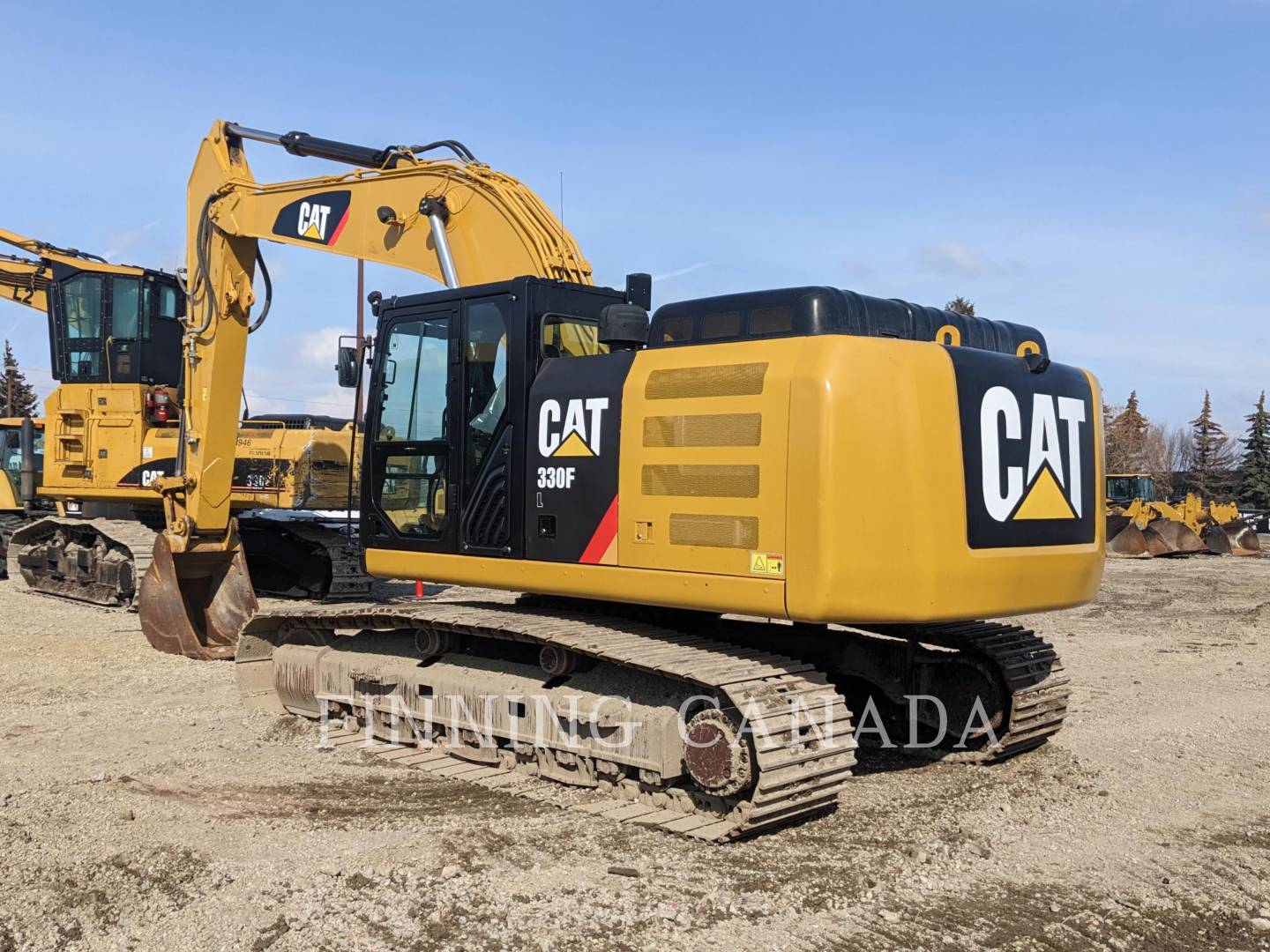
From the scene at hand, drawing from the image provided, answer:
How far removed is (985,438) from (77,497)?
1182 centimetres

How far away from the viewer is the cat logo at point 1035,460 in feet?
18.8

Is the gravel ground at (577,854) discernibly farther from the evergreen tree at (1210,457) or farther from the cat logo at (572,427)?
the evergreen tree at (1210,457)

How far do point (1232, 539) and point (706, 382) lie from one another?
2652cm

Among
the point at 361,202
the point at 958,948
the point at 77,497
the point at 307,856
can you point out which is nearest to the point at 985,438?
the point at 958,948

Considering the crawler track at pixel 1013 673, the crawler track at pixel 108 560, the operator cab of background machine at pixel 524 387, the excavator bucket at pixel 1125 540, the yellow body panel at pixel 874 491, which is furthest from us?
the excavator bucket at pixel 1125 540

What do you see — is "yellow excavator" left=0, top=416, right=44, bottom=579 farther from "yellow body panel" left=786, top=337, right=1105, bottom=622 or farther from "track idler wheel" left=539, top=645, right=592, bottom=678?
"yellow body panel" left=786, top=337, right=1105, bottom=622

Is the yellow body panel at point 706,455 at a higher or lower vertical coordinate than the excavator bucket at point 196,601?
higher

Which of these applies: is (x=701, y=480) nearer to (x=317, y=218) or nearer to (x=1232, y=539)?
(x=317, y=218)

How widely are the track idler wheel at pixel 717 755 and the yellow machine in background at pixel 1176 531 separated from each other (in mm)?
23565

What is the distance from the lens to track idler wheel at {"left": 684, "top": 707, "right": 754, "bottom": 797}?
5477mm

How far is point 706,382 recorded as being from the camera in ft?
19.3

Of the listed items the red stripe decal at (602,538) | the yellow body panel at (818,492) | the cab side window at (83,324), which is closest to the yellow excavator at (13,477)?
the cab side window at (83,324)

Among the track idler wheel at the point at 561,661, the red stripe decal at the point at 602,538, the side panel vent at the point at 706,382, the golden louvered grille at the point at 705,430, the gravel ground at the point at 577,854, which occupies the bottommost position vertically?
the gravel ground at the point at 577,854

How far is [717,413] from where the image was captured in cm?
581
